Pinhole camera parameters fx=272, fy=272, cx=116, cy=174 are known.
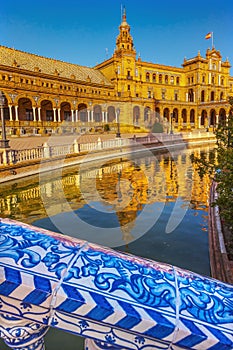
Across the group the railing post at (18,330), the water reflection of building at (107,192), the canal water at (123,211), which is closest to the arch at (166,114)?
the water reflection of building at (107,192)

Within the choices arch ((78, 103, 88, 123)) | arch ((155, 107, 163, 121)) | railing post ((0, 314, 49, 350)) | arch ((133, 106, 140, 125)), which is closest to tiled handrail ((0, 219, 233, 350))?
railing post ((0, 314, 49, 350))

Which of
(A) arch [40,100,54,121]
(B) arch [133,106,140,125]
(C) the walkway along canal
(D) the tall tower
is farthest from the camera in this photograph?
(D) the tall tower

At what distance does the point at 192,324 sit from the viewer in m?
1.16

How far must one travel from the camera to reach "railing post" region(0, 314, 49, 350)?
1227 millimetres

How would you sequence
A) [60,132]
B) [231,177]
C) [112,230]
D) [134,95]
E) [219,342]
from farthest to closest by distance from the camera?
[134,95], [60,132], [112,230], [231,177], [219,342]

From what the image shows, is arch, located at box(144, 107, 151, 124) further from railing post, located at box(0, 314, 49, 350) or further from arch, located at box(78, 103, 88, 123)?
railing post, located at box(0, 314, 49, 350)

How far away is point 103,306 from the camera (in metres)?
1.16

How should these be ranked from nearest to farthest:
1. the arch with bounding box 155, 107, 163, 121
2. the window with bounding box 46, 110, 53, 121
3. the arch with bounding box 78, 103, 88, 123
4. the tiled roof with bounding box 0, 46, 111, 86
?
the tiled roof with bounding box 0, 46, 111, 86 < the window with bounding box 46, 110, 53, 121 < the arch with bounding box 78, 103, 88, 123 < the arch with bounding box 155, 107, 163, 121

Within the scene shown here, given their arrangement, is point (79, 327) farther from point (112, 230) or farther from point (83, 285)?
point (112, 230)

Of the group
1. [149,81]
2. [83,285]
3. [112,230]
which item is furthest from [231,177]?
[149,81]

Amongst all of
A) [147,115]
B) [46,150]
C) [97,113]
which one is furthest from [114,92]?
[46,150]

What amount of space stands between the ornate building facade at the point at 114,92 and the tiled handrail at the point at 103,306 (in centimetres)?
2725

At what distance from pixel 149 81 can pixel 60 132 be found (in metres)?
35.2

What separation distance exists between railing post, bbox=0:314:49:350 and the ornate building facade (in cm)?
2737
